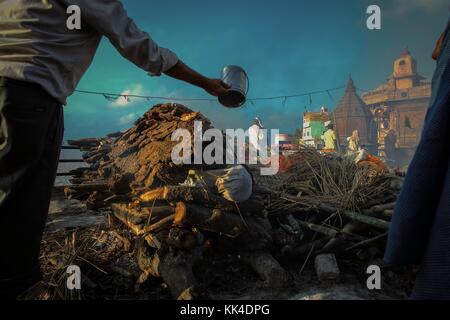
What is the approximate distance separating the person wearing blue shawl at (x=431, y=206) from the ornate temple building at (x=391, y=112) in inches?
1429

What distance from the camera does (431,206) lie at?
116 cm

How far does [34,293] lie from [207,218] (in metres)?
1.33

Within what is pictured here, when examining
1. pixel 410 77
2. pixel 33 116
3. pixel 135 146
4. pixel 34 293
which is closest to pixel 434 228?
pixel 33 116

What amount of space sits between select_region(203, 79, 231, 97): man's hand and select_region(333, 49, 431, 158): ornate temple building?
1400 inches

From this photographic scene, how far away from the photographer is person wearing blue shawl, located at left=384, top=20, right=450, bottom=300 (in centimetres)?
111

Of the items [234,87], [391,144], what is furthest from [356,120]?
[234,87]

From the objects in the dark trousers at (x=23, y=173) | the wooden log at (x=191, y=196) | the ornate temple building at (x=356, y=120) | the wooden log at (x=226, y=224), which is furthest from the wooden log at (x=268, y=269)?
the ornate temple building at (x=356, y=120)

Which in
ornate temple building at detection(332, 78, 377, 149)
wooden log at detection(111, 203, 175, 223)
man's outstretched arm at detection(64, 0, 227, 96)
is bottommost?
wooden log at detection(111, 203, 175, 223)

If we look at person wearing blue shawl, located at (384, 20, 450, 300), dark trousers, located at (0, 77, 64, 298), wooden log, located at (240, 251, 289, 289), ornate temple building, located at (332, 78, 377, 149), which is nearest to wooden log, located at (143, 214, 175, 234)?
wooden log, located at (240, 251, 289, 289)

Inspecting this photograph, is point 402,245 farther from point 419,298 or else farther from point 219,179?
point 219,179

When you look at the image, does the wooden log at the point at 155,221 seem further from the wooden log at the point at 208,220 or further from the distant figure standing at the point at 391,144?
the distant figure standing at the point at 391,144

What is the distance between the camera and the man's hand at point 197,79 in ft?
6.57

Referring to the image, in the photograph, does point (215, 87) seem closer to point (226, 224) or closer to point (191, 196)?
point (191, 196)

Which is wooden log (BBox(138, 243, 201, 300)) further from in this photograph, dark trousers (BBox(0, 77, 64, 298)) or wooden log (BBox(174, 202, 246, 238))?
dark trousers (BBox(0, 77, 64, 298))
